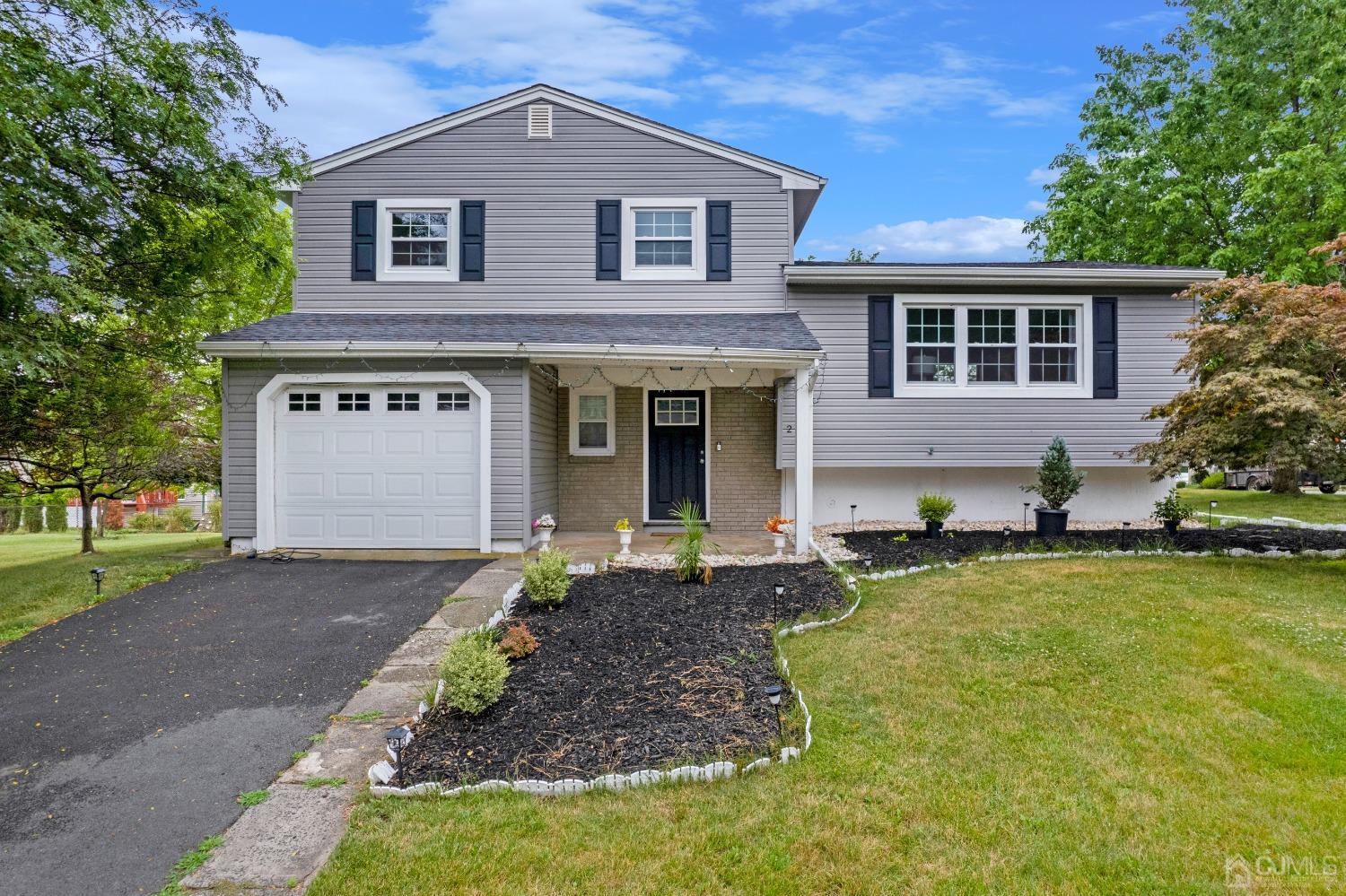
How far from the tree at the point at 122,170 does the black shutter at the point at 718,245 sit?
614 centimetres

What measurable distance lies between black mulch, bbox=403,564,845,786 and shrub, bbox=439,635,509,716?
11 centimetres

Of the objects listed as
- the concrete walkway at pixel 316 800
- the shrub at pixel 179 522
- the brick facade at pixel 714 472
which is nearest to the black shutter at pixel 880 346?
the brick facade at pixel 714 472

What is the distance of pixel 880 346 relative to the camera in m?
10.6

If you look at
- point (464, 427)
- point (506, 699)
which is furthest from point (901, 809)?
point (464, 427)

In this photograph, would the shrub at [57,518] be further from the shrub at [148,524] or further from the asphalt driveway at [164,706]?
the asphalt driveway at [164,706]

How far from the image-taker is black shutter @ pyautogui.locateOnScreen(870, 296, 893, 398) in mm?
10562

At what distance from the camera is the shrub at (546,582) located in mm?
6047

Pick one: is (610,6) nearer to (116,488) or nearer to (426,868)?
(116,488)

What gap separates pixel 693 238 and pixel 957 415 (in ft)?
16.5

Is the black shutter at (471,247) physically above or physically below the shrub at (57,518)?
above

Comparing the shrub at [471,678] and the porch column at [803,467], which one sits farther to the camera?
the porch column at [803,467]

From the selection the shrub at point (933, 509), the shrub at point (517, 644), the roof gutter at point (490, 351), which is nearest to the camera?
the shrub at point (517, 644)

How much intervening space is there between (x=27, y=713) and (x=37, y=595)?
11.7ft


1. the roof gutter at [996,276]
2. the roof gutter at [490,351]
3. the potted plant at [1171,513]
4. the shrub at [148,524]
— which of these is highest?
the roof gutter at [996,276]
